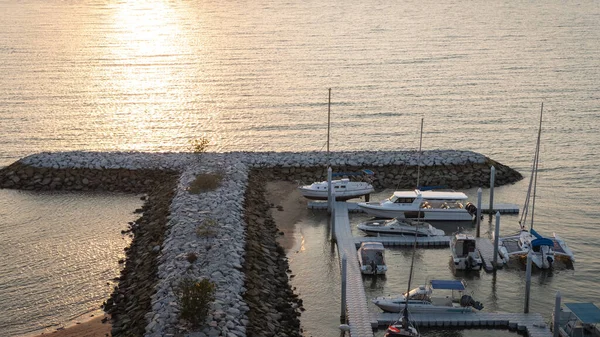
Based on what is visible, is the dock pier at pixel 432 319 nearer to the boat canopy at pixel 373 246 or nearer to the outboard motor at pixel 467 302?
the outboard motor at pixel 467 302

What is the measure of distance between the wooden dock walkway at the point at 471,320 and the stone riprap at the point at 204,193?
4.27 meters

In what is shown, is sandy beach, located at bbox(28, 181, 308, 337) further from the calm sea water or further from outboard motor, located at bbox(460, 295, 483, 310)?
outboard motor, located at bbox(460, 295, 483, 310)

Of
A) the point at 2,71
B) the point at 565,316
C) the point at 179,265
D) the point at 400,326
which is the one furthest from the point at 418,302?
the point at 2,71

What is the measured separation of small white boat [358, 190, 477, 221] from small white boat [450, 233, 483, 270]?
5500 millimetres

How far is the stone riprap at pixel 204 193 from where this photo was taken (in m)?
28.2

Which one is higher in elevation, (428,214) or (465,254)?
(428,214)

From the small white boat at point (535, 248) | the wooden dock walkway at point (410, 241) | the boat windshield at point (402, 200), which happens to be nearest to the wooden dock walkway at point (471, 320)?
the small white boat at point (535, 248)

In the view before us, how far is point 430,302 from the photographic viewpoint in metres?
30.5

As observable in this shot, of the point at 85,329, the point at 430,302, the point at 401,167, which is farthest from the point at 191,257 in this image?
the point at 401,167

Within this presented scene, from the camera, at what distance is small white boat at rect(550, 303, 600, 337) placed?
2870 cm

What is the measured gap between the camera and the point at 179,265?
101ft

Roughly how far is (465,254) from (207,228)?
12.1 metres

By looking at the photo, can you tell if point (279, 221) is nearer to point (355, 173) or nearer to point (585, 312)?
point (355, 173)

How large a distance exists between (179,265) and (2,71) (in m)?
60.3
